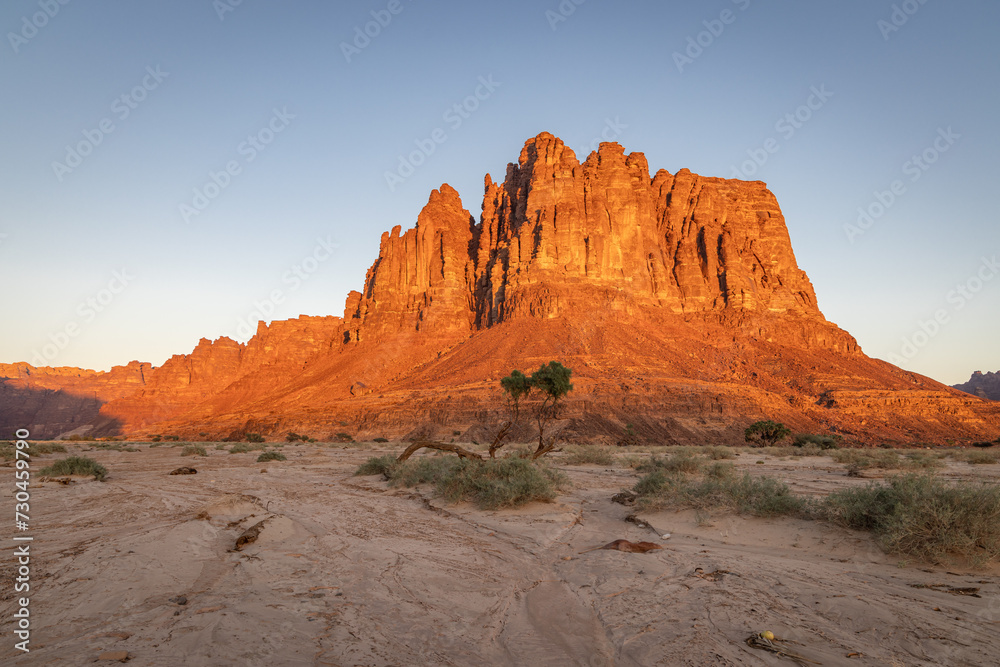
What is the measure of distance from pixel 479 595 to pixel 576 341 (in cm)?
7327

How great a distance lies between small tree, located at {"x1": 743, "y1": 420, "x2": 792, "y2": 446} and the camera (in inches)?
1682

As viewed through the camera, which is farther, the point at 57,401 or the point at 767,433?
the point at 57,401

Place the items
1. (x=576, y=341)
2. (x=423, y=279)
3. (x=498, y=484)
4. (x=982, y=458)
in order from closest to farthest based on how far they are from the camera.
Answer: (x=498, y=484) < (x=982, y=458) < (x=576, y=341) < (x=423, y=279)

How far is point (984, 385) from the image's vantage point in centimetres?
Result: 13162

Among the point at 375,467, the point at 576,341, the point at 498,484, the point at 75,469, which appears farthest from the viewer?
the point at 576,341

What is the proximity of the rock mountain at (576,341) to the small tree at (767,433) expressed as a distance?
255 inches

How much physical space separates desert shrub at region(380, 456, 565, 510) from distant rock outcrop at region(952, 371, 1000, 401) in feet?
487

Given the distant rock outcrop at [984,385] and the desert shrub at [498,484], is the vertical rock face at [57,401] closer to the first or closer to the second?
the desert shrub at [498,484]

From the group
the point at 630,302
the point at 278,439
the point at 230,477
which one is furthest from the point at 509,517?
the point at 630,302

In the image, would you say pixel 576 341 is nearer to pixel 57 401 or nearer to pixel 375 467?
pixel 375 467

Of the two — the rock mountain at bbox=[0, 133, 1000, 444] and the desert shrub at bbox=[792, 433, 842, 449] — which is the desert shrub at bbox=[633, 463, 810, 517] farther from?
the rock mountain at bbox=[0, 133, 1000, 444]

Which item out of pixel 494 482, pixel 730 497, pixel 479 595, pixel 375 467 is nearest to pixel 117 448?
pixel 375 467

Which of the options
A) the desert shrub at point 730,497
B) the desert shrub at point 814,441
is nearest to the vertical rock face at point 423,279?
the desert shrub at point 814,441

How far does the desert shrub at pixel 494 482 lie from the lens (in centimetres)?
1002
